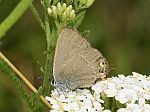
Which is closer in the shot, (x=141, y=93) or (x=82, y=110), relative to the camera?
(x=82, y=110)

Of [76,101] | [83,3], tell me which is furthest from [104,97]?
[83,3]

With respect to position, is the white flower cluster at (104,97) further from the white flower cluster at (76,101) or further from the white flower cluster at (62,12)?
Answer: the white flower cluster at (62,12)

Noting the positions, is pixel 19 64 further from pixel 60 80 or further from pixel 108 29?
pixel 60 80

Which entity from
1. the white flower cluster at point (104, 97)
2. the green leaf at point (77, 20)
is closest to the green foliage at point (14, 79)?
the white flower cluster at point (104, 97)

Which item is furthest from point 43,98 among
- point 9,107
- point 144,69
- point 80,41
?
point 144,69

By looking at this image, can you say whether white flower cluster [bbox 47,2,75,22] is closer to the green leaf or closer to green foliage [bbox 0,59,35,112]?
the green leaf

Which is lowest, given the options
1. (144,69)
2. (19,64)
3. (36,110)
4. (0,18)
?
(144,69)

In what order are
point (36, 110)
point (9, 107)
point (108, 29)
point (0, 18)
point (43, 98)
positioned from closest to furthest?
1. point (36, 110)
2. point (43, 98)
3. point (9, 107)
4. point (0, 18)
5. point (108, 29)
